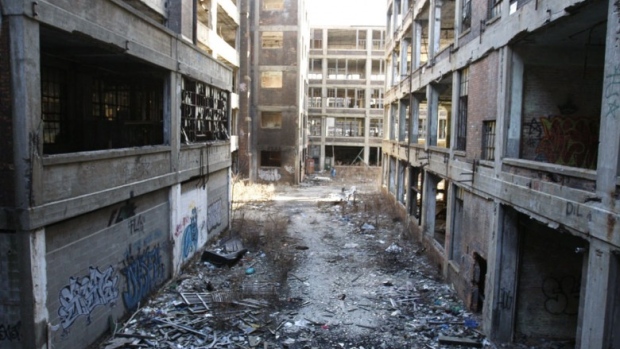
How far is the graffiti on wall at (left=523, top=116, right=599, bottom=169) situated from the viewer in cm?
962

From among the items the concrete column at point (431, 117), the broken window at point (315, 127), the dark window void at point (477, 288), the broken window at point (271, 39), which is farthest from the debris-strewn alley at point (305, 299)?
the broken window at point (315, 127)

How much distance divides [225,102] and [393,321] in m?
11.9

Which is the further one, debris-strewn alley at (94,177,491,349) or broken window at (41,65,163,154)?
broken window at (41,65,163,154)

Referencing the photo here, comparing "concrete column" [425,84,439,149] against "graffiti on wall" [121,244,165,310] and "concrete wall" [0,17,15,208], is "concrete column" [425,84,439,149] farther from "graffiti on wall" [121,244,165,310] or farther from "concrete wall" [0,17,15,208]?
"concrete wall" [0,17,15,208]

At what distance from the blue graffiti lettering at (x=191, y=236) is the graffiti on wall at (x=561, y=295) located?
10.0 m

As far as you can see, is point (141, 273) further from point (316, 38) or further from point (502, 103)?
point (316, 38)

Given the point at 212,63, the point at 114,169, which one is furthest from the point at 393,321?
the point at 212,63

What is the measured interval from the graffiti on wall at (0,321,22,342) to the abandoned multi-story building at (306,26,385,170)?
142ft

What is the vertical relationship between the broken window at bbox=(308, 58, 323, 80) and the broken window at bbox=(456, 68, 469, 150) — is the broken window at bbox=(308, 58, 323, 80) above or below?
above

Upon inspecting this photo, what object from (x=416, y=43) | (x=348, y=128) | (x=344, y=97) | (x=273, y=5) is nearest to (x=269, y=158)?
(x=273, y=5)

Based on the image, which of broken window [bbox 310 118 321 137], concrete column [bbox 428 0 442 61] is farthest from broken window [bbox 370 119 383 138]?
concrete column [bbox 428 0 442 61]

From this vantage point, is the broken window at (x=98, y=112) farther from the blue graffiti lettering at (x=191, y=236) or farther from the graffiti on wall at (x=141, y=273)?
the graffiti on wall at (x=141, y=273)

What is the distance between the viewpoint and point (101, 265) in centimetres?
905

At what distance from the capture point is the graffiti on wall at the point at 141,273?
10219 millimetres
